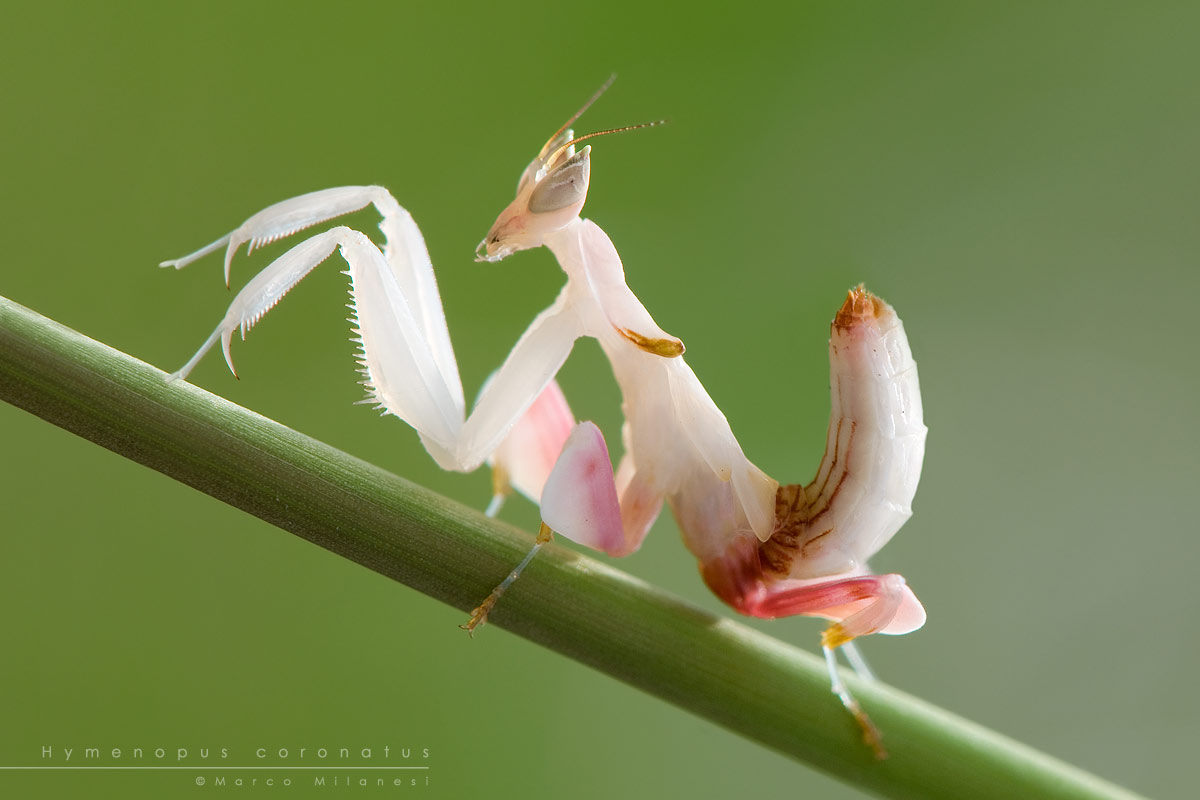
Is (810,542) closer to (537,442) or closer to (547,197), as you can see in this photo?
(537,442)

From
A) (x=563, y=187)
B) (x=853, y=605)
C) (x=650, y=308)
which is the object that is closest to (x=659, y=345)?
(x=563, y=187)

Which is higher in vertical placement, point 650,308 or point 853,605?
point 650,308

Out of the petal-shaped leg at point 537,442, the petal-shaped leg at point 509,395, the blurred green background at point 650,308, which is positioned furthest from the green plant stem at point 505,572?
the blurred green background at point 650,308

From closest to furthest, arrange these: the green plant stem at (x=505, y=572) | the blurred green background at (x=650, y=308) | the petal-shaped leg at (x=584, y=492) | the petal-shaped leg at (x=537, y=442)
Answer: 1. the green plant stem at (x=505, y=572)
2. the petal-shaped leg at (x=584, y=492)
3. the petal-shaped leg at (x=537, y=442)
4. the blurred green background at (x=650, y=308)

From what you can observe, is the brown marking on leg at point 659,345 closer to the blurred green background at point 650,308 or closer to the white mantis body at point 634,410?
the white mantis body at point 634,410

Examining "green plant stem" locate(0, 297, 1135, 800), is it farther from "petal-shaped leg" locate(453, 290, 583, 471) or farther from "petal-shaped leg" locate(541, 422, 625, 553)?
"petal-shaped leg" locate(453, 290, 583, 471)

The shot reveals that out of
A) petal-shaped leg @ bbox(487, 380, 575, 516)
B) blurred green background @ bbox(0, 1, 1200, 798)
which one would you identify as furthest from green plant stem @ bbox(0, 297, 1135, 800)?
Result: blurred green background @ bbox(0, 1, 1200, 798)

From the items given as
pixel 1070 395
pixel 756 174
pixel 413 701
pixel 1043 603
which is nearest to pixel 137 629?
pixel 413 701

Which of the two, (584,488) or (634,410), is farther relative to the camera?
(634,410)
